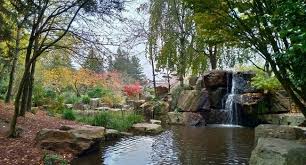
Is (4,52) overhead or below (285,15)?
overhead

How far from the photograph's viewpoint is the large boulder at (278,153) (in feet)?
18.8

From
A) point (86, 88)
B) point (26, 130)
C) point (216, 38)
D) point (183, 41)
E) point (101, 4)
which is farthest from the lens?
point (86, 88)

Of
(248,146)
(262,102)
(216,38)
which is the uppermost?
(216,38)

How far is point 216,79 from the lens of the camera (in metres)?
19.6

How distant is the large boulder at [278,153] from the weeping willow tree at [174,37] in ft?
58.0

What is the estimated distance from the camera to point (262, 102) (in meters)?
17.2

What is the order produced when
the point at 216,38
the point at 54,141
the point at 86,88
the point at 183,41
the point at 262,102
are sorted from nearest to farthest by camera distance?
the point at 216,38 → the point at 54,141 → the point at 262,102 → the point at 183,41 → the point at 86,88

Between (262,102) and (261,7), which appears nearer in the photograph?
(261,7)

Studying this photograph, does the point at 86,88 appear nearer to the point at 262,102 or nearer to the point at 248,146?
the point at 262,102

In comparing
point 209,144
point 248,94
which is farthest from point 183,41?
point 209,144

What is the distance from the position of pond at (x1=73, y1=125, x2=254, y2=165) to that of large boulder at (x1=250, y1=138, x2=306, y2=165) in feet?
7.97

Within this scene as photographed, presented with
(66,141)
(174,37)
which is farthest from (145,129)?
(174,37)

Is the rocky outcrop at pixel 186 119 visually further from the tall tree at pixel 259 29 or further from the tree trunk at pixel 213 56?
the tall tree at pixel 259 29

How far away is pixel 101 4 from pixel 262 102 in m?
10.1
